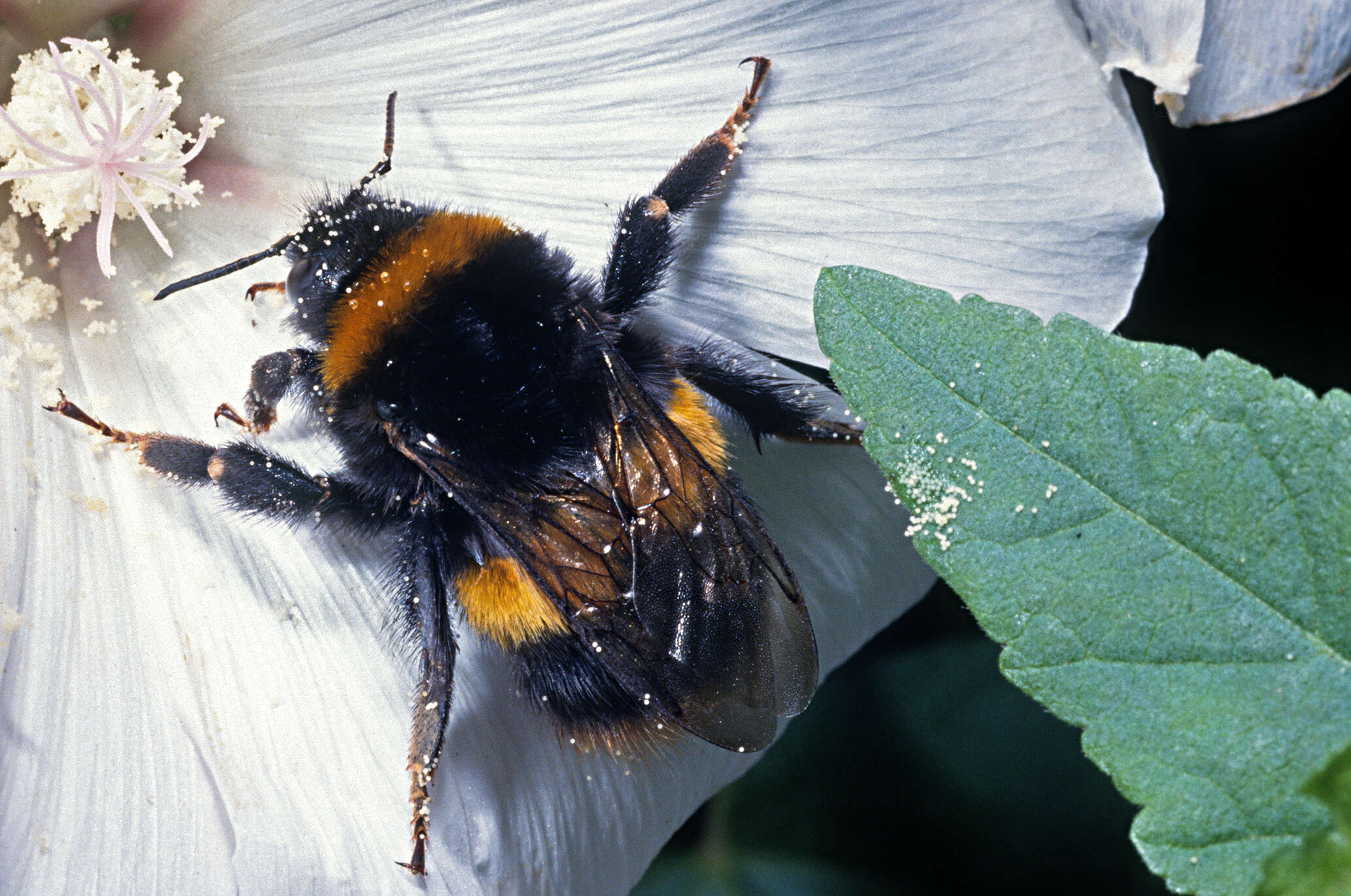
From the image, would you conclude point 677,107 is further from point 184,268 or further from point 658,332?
point 184,268

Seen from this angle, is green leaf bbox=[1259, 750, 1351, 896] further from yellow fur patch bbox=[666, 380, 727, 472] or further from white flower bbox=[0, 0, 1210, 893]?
white flower bbox=[0, 0, 1210, 893]

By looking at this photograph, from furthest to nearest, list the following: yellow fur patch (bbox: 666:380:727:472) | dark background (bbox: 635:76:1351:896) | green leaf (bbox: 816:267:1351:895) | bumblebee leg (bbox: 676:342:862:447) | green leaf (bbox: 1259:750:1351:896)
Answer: dark background (bbox: 635:76:1351:896) → bumblebee leg (bbox: 676:342:862:447) → yellow fur patch (bbox: 666:380:727:472) → green leaf (bbox: 816:267:1351:895) → green leaf (bbox: 1259:750:1351:896)

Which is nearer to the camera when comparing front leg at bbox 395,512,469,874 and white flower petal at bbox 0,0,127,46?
front leg at bbox 395,512,469,874

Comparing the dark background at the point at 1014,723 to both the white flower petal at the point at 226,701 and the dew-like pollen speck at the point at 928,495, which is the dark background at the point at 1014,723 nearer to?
the white flower petal at the point at 226,701

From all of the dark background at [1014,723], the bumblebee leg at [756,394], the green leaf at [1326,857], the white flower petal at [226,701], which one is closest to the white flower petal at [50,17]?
the white flower petal at [226,701]

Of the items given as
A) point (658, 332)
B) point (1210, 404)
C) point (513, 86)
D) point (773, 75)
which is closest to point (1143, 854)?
point (1210, 404)

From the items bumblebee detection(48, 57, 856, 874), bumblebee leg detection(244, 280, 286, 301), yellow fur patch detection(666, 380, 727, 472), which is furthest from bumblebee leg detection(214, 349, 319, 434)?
yellow fur patch detection(666, 380, 727, 472)
